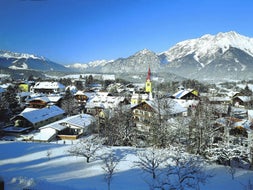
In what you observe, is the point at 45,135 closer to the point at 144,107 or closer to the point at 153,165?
the point at 144,107

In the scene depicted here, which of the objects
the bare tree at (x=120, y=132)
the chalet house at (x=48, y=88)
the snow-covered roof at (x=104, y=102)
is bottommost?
the bare tree at (x=120, y=132)

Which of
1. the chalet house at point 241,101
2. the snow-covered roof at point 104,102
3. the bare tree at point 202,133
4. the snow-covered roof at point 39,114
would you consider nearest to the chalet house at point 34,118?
the snow-covered roof at point 39,114

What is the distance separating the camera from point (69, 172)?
1748 centimetres

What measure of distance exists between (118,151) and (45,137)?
15.7 metres

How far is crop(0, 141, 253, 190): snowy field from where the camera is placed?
47.1 ft

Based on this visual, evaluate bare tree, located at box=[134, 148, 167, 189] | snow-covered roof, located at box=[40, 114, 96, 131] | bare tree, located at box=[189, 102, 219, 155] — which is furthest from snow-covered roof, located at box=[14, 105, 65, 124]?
bare tree, located at box=[134, 148, 167, 189]

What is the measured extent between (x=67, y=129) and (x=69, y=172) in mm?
20717

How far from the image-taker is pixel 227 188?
15.8 metres

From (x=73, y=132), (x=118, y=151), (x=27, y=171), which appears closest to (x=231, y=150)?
(x=118, y=151)

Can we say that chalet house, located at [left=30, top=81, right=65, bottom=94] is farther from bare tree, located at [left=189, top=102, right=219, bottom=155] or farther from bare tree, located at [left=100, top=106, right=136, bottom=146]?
bare tree, located at [left=189, top=102, right=219, bottom=155]

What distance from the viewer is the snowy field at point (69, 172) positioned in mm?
14352

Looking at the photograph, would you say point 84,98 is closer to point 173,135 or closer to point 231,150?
point 173,135

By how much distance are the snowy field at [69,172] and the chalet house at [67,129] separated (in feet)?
35.9

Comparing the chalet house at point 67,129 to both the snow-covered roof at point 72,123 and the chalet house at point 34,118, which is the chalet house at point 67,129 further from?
the chalet house at point 34,118
